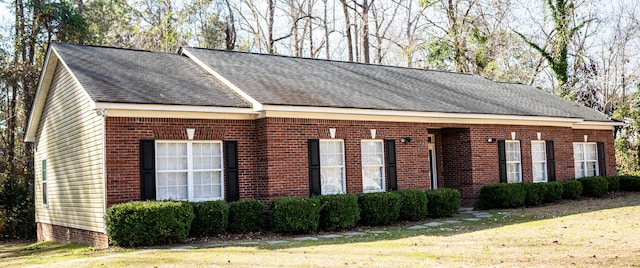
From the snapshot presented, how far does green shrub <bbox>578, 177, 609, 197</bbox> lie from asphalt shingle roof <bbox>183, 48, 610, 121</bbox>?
2.44 m

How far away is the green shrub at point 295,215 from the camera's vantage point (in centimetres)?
1424

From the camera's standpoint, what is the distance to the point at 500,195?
19.3m

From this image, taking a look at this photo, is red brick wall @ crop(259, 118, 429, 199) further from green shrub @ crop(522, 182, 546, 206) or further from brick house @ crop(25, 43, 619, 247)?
green shrub @ crop(522, 182, 546, 206)

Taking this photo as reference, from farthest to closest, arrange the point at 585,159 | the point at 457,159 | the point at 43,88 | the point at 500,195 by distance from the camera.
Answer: the point at 585,159 < the point at 457,159 < the point at 500,195 < the point at 43,88

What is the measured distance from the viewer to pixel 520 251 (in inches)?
415

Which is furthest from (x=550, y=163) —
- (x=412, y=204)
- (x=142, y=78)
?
(x=142, y=78)

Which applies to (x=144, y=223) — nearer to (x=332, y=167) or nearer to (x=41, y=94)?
(x=332, y=167)

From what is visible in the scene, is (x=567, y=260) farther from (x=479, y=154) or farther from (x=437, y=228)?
(x=479, y=154)

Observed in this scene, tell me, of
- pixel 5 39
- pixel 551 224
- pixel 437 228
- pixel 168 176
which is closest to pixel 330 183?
pixel 437 228

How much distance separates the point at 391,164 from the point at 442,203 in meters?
1.79

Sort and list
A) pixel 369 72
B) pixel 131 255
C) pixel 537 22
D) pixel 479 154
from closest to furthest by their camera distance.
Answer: pixel 131 255
pixel 479 154
pixel 369 72
pixel 537 22

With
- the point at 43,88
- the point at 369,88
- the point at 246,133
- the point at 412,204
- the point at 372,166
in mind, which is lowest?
the point at 412,204

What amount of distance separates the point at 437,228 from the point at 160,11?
89.6 ft

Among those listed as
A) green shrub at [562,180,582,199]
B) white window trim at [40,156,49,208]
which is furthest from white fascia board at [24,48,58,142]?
green shrub at [562,180,582,199]
